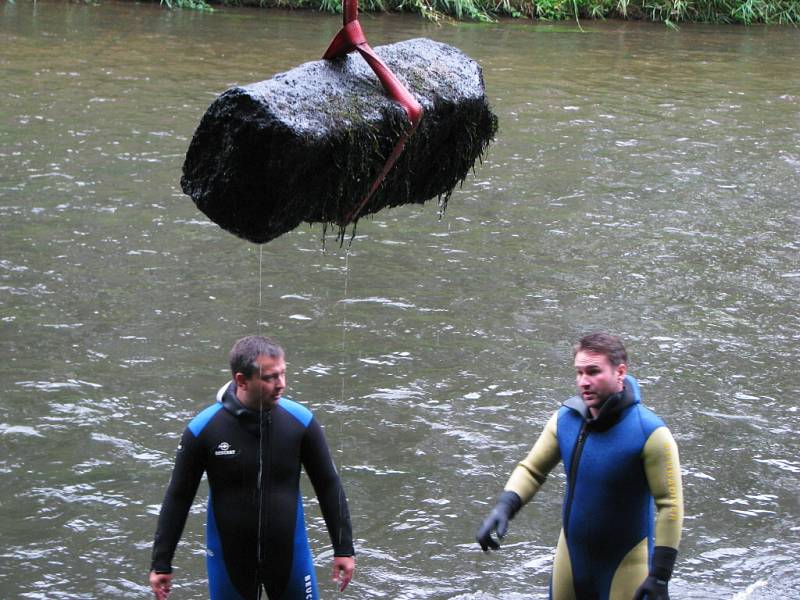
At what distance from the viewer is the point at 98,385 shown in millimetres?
9734

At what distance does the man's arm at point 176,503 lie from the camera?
19.0 ft

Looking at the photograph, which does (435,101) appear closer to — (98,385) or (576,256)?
(98,385)

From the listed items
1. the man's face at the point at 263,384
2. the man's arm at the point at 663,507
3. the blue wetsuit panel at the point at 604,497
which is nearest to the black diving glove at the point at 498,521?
the blue wetsuit panel at the point at 604,497

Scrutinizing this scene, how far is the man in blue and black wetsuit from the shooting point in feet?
18.8

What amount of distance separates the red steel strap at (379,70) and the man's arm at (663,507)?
1.77m

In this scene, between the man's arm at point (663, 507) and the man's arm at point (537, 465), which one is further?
the man's arm at point (537, 465)

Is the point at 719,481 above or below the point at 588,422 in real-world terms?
below

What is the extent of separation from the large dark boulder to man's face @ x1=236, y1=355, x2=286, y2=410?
67 cm

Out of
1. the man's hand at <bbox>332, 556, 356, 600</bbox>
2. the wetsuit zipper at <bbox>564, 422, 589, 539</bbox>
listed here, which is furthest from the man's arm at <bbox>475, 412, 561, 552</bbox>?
the man's hand at <bbox>332, 556, 356, 600</bbox>

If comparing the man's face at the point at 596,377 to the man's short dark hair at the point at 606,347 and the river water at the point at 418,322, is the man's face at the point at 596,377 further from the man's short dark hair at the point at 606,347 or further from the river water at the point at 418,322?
the river water at the point at 418,322

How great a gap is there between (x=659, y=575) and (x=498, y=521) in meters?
0.79

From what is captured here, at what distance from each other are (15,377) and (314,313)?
2.94 m

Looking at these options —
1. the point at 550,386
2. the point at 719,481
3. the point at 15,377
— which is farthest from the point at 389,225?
the point at 719,481

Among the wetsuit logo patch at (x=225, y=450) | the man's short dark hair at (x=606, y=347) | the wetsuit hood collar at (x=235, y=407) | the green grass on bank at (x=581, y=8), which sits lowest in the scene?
the wetsuit logo patch at (x=225, y=450)
